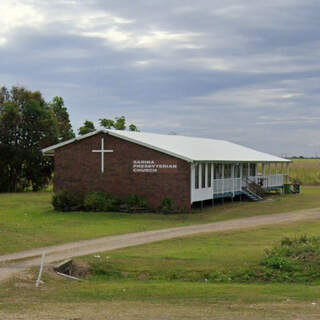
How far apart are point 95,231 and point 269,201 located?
66.0ft

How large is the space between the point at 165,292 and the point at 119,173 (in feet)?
71.6

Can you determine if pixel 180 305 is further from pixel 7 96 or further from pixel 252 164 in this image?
pixel 7 96

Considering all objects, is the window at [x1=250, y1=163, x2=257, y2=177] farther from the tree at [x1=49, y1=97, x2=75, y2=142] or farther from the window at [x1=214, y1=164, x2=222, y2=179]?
the tree at [x1=49, y1=97, x2=75, y2=142]

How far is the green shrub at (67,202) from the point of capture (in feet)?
113

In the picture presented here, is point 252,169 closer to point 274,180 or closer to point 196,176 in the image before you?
point 274,180

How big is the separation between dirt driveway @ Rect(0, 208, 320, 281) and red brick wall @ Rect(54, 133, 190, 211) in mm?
4783

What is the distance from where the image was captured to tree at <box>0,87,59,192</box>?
5475 centimetres

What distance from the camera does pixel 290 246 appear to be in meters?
18.8

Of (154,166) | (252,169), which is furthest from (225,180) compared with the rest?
(252,169)

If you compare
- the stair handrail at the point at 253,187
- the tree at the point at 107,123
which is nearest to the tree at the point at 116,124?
the tree at the point at 107,123

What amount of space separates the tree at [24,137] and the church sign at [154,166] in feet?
74.7

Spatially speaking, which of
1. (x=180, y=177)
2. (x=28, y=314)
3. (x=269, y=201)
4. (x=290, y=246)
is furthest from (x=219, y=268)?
(x=269, y=201)

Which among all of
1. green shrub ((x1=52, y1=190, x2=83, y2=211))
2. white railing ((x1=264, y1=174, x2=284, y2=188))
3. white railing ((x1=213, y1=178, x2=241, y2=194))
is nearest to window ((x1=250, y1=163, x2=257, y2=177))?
white railing ((x1=264, y1=174, x2=284, y2=188))

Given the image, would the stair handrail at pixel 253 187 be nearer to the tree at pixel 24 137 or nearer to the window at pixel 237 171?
the window at pixel 237 171
